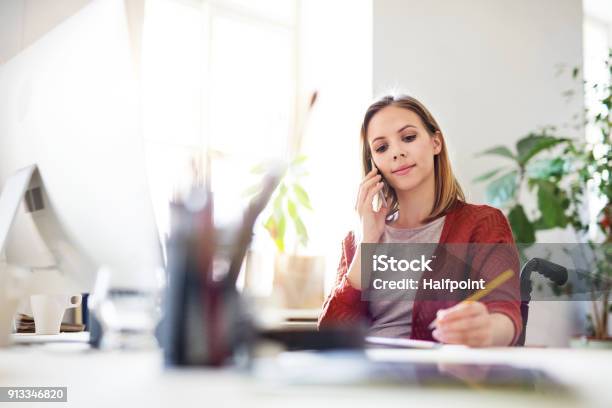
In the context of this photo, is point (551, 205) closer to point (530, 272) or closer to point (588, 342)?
point (588, 342)

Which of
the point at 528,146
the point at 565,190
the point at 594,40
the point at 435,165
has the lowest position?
the point at 435,165

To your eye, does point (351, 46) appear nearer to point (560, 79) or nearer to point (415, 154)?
point (560, 79)

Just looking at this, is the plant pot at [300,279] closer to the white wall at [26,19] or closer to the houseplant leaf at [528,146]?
the houseplant leaf at [528,146]

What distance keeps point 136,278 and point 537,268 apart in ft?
3.24

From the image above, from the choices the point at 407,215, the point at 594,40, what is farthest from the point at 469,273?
the point at 594,40

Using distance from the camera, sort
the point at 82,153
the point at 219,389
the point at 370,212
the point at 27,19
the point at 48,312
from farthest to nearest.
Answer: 1. the point at 370,212
2. the point at 48,312
3. the point at 27,19
4. the point at 82,153
5. the point at 219,389

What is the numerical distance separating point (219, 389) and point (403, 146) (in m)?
A: 1.31

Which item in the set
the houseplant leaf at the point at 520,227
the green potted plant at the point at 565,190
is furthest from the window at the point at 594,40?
the houseplant leaf at the point at 520,227

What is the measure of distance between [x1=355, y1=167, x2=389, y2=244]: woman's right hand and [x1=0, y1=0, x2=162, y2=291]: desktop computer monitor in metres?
1.01

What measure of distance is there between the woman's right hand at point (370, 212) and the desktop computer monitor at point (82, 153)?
1009 millimetres

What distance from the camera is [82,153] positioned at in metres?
0.65

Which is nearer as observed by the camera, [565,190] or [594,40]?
[565,190]

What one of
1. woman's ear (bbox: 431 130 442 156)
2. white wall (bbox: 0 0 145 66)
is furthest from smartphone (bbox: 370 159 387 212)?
white wall (bbox: 0 0 145 66)

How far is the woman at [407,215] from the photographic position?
1438 mm
